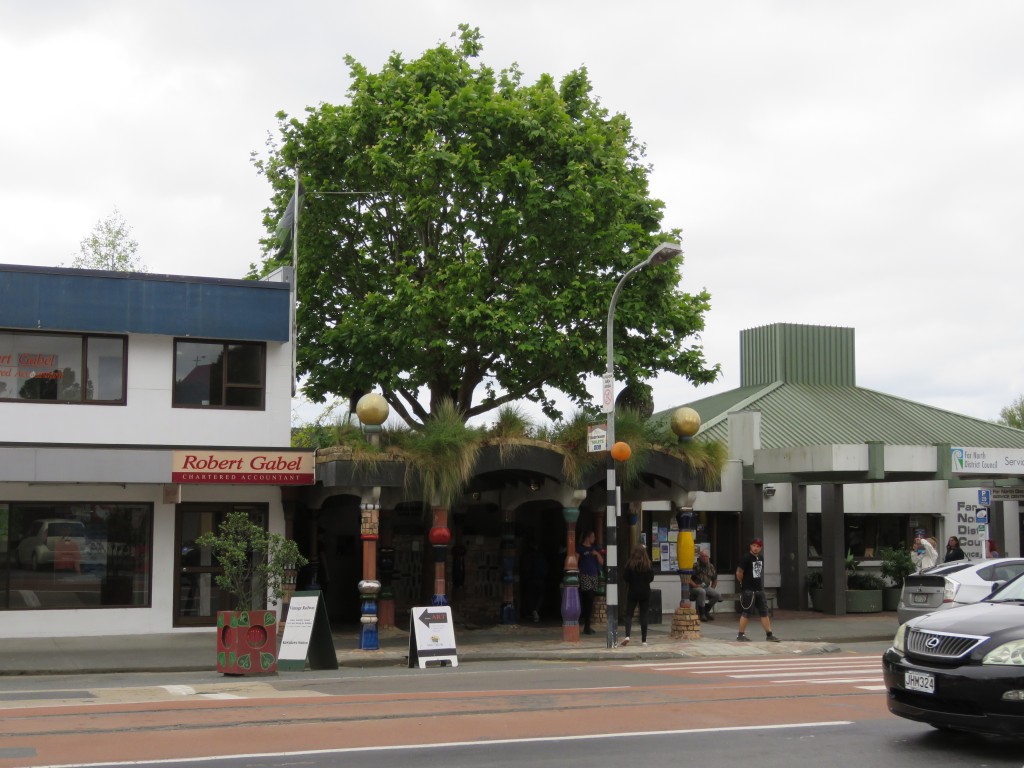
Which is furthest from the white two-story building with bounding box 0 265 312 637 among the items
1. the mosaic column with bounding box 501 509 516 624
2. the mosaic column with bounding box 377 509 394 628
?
the mosaic column with bounding box 501 509 516 624

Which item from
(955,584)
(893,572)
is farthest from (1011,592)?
(893,572)

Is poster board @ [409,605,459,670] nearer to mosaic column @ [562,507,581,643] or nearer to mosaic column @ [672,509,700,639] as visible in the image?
mosaic column @ [562,507,581,643]

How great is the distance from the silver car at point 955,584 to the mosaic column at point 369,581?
926 centimetres

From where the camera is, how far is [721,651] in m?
21.1

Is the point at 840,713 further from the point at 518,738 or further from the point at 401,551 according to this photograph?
the point at 401,551

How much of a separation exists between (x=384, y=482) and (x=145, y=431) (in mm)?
4699

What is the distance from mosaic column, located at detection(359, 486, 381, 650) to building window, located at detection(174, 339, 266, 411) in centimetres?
342

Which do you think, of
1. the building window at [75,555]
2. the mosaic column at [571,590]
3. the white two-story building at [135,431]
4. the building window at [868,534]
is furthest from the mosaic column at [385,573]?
the building window at [868,534]

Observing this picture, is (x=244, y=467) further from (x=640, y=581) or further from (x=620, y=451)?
(x=640, y=581)

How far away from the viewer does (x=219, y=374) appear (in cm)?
2280

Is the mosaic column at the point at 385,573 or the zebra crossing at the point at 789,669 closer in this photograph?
the zebra crossing at the point at 789,669

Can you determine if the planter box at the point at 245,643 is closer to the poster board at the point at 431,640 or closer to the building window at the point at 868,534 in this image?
the poster board at the point at 431,640

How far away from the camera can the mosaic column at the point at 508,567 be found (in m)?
24.6

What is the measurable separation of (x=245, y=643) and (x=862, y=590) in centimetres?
1817
